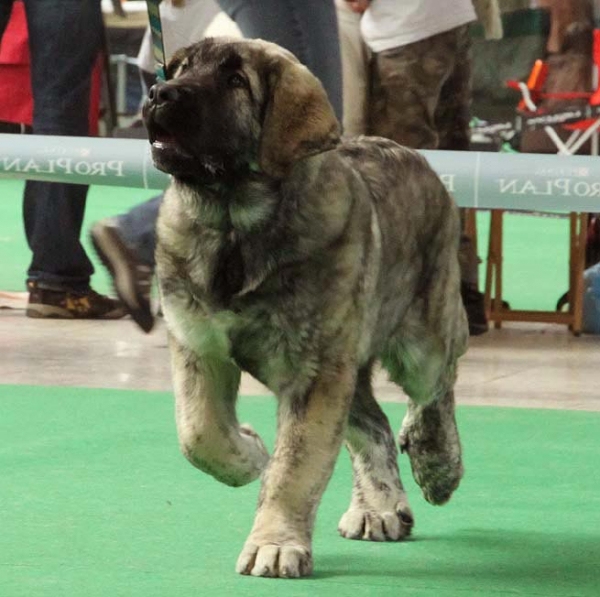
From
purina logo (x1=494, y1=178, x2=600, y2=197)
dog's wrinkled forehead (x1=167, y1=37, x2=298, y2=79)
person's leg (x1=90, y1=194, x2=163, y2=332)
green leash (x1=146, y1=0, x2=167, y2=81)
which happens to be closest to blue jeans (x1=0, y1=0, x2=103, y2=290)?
person's leg (x1=90, y1=194, x2=163, y2=332)

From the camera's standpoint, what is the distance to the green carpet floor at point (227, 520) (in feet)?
10.6

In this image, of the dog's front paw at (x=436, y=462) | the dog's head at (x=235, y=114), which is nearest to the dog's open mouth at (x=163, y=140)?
the dog's head at (x=235, y=114)

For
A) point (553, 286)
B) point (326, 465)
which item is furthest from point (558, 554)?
point (553, 286)

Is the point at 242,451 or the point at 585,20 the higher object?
the point at 242,451

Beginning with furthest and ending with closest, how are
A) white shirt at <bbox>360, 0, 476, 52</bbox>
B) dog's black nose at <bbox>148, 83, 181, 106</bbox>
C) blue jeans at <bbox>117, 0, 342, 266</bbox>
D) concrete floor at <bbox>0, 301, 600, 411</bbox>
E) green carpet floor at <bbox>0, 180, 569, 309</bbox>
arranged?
green carpet floor at <bbox>0, 180, 569, 309</bbox>, white shirt at <bbox>360, 0, 476, 52</bbox>, concrete floor at <bbox>0, 301, 600, 411</bbox>, blue jeans at <bbox>117, 0, 342, 266</bbox>, dog's black nose at <bbox>148, 83, 181, 106</bbox>

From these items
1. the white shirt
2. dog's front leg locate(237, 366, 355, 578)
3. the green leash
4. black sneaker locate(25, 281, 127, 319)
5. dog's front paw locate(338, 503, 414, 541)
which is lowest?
black sneaker locate(25, 281, 127, 319)

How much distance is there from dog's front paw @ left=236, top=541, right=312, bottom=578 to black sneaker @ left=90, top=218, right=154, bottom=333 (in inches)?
89.4

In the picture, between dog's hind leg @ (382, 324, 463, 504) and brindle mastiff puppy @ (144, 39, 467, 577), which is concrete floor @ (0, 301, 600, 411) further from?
brindle mastiff puppy @ (144, 39, 467, 577)

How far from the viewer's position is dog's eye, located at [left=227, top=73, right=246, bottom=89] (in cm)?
336

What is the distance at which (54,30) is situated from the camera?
680 centimetres

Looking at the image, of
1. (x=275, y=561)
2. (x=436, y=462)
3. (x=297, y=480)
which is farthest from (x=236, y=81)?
(x=436, y=462)

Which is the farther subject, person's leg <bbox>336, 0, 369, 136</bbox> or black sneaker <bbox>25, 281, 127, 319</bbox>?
black sneaker <bbox>25, 281, 127, 319</bbox>

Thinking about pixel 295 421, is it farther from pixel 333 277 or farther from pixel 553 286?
pixel 553 286

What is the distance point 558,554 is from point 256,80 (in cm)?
120
